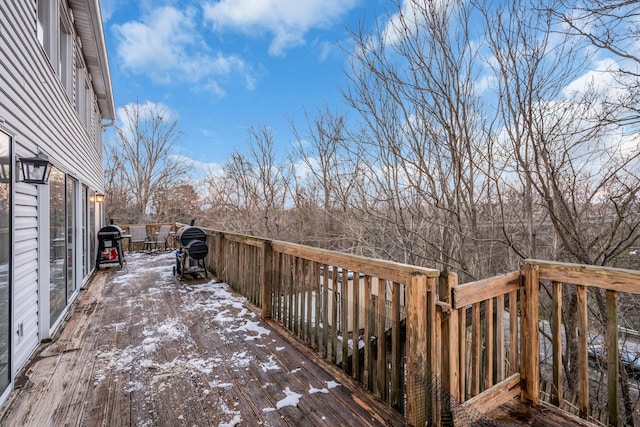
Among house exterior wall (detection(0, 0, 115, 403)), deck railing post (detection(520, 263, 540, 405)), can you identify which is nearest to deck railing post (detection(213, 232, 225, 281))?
house exterior wall (detection(0, 0, 115, 403))

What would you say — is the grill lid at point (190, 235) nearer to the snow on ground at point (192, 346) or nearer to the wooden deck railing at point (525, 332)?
the snow on ground at point (192, 346)

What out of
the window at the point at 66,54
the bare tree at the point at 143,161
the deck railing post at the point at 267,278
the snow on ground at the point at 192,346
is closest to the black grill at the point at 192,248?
the snow on ground at the point at 192,346

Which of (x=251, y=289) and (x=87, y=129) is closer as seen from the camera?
(x=251, y=289)

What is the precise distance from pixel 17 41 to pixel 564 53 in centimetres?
566

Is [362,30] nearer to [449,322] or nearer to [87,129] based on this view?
[449,322]

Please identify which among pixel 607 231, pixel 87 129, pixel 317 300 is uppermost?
pixel 87 129

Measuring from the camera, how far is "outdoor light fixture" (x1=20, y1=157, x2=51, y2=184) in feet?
8.71

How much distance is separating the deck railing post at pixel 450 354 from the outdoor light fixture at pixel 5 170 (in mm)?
3097

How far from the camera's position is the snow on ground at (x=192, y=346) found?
231 cm

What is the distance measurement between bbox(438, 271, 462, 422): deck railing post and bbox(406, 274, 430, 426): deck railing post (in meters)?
0.13

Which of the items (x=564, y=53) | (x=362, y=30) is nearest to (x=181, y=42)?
(x=362, y=30)

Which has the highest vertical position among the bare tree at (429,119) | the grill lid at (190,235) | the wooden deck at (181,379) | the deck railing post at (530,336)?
the bare tree at (429,119)

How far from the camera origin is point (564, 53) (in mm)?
3893

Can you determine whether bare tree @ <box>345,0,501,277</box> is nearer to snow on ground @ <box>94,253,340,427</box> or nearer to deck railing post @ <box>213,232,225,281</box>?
snow on ground @ <box>94,253,340,427</box>
